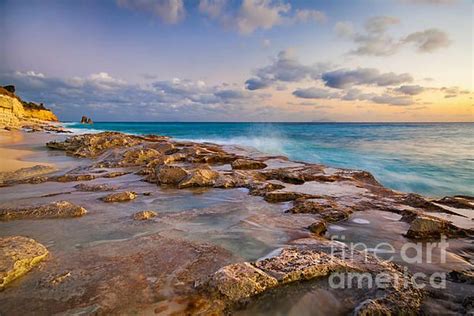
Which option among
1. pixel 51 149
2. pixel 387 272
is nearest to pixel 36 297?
pixel 387 272

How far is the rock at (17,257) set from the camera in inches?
108

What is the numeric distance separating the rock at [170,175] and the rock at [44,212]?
2.66 meters

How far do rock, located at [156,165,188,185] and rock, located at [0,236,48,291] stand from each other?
162 inches

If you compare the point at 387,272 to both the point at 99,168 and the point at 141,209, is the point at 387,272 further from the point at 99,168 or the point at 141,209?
the point at 99,168

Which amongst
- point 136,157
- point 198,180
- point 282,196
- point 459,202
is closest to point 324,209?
point 282,196

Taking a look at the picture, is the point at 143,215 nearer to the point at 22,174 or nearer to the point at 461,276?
the point at 461,276

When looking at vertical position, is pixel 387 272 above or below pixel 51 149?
below

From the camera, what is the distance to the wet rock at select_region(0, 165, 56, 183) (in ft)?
24.7

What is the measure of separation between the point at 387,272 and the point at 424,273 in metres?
0.49

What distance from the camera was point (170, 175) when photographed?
24.8ft

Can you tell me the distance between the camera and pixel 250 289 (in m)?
2.61

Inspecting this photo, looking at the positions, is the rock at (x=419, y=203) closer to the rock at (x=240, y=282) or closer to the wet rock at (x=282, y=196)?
the wet rock at (x=282, y=196)

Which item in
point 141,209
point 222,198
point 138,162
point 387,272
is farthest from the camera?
point 138,162

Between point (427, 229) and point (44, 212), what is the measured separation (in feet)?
20.2
